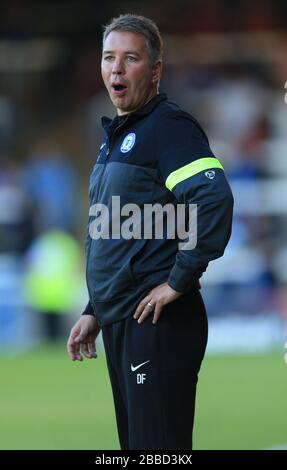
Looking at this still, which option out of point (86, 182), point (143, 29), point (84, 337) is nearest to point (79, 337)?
point (84, 337)

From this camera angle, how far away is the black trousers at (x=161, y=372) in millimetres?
4766

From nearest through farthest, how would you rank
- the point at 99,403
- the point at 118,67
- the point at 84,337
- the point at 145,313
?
the point at 145,313
the point at 118,67
the point at 84,337
the point at 99,403

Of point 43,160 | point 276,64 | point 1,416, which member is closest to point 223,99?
point 276,64

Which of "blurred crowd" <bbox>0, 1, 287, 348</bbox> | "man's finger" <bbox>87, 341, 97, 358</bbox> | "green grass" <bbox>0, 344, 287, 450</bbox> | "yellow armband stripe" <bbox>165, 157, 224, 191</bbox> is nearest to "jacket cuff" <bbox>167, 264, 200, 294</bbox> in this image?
"yellow armband stripe" <bbox>165, 157, 224, 191</bbox>

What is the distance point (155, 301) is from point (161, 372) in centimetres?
28

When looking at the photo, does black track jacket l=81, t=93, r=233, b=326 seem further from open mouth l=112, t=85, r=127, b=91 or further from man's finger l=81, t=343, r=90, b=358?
man's finger l=81, t=343, r=90, b=358

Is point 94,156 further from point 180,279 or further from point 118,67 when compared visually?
point 180,279

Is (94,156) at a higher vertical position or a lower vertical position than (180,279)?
higher

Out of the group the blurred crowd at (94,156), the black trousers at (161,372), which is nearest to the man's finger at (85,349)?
the black trousers at (161,372)

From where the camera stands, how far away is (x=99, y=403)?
978cm

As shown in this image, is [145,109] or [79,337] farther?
[79,337]

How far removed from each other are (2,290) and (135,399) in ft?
32.4

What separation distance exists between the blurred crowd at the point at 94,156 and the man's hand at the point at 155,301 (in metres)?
9.72
